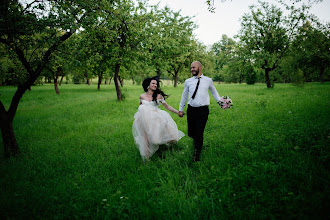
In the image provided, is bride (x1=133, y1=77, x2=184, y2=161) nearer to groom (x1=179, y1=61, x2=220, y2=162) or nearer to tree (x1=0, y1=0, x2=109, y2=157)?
groom (x1=179, y1=61, x2=220, y2=162)

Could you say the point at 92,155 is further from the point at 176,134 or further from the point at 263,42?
the point at 263,42

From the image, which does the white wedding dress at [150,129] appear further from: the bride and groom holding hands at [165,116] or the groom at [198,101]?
the groom at [198,101]

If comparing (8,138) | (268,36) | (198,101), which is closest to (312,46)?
(268,36)

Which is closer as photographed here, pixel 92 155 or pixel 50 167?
pixel 50 167

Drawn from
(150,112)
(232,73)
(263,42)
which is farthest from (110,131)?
(232,73)

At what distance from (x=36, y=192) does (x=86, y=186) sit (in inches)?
40.3

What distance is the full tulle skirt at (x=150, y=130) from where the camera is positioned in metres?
4.13

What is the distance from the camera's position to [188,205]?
273 cm

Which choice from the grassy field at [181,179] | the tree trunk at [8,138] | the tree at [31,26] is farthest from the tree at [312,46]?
the tree trunk at [8,138]

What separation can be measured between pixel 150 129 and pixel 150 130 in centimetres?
3

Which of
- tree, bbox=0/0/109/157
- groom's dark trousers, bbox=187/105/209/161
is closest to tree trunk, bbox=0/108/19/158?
tree, bbox=0/0/109/157

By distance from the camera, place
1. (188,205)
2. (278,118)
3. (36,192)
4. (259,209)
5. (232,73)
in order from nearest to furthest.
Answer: (259,209), (188,205), (36,192), (278,118), (232,73)

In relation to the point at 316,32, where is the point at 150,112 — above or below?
below

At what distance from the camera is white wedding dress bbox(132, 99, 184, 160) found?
13.6 feet
